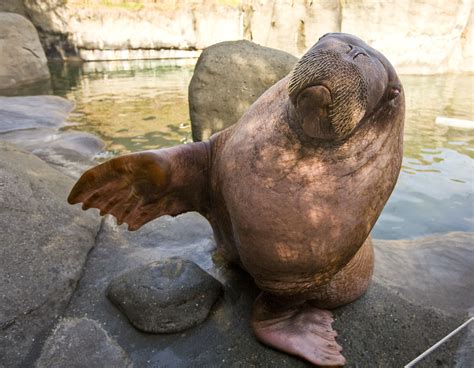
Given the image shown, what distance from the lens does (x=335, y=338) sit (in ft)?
5.80

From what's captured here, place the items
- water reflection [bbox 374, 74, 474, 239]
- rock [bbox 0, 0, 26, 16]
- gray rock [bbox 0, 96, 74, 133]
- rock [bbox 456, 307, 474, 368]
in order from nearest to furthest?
rock [bbox 456, 307, 474, 368], water reflection [bbox 374, 74, 474, 239], gray rock [bbox 0, 96, 74, 133], rock [bbox 0, 0, 26, 16]

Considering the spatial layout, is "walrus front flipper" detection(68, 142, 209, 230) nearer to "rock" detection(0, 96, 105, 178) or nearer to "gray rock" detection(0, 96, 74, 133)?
"rock" detection(0, 96, 105, 178)

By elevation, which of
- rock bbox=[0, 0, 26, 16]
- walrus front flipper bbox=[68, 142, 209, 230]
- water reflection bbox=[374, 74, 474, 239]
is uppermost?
rock bbox=[0, 0, 26, 16]

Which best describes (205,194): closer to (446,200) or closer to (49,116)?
(446,200)

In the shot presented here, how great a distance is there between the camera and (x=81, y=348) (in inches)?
66.1

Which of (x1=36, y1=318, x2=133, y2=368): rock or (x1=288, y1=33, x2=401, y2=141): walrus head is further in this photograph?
(x1=36, y1=318, x2=133, y2=368): rock

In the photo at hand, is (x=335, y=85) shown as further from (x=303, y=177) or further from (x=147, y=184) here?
(x=147, y=184)

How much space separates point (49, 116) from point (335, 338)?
632cm

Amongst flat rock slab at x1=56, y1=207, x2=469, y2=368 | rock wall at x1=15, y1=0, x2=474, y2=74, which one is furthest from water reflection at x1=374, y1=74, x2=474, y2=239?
rock wall at x1=15, y1=0, x2=474, y2=74

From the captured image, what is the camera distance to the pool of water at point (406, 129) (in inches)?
148

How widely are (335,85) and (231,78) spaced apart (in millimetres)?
3806

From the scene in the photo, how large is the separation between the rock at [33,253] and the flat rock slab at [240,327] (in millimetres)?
105

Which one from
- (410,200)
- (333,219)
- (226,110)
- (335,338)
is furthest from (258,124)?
(226,110)

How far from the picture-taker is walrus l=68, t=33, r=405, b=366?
1.20m
